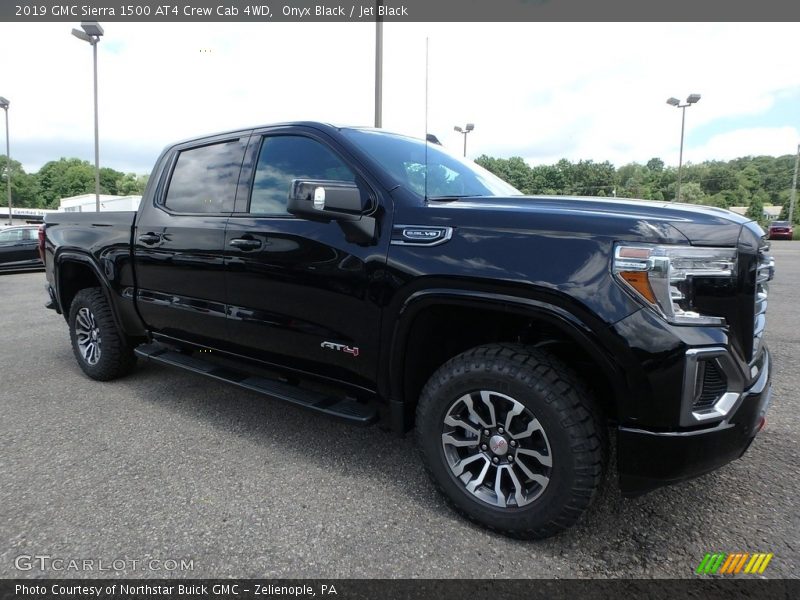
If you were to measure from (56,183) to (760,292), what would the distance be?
127566 millimetres

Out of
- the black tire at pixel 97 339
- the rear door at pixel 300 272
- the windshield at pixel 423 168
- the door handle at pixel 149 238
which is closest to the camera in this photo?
the rear door at pixel 300 272

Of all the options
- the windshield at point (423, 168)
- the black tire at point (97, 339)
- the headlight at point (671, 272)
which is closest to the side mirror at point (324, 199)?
the windshield at point (423, 168)

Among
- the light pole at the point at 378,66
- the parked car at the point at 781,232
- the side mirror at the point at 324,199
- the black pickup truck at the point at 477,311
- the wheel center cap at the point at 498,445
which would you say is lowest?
the wheel center cap at the point at 498,445

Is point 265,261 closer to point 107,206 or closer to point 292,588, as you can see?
point 292,588

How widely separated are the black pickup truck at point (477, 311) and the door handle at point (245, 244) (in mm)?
12

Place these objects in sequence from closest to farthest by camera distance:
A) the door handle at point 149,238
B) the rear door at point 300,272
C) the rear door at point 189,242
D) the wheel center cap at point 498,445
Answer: the wheel center cap at point 498,445 < the rear door at point 300,272 < the rear door at point 189,242 < the door handle at point 149,238

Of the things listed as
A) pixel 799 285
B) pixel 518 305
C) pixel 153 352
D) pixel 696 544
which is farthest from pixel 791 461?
pixel 799 285

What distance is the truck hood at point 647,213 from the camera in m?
1.97

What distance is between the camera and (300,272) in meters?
2.83

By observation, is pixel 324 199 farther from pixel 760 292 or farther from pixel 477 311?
pixel 760 292

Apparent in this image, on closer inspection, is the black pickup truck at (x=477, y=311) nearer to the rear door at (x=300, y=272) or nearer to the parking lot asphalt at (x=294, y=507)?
the rear door at (x=300, y=272)

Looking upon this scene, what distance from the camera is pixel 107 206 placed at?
41375mm

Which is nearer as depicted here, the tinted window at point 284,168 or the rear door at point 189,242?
the tinted window at point 284,168

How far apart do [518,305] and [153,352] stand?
2953mm
